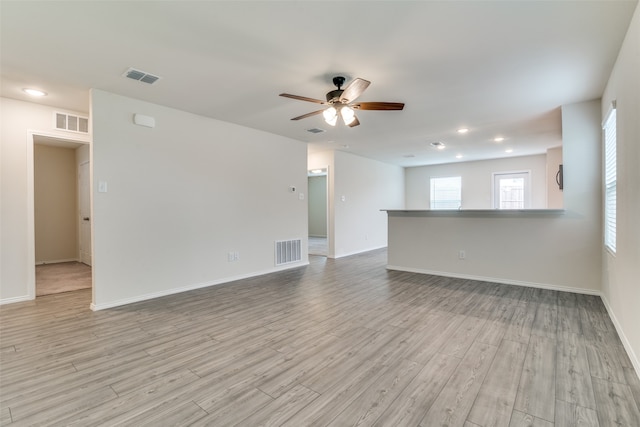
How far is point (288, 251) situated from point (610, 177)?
4.66 m

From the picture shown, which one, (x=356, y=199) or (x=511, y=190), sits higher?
(x=511, y=190)

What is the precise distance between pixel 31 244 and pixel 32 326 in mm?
1444

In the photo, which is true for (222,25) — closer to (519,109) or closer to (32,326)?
(32,326)

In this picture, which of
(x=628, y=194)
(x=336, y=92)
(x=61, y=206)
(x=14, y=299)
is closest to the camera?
(x=628, y=194)

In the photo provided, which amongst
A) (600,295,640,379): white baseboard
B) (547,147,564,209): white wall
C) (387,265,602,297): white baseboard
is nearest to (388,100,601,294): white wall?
(387,265,602,297): white baseboard

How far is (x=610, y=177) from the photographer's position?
10.6ft

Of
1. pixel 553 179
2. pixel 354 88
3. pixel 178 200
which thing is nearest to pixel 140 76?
pixel 178 200

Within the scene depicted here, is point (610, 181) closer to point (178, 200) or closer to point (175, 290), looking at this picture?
point (178, 200)

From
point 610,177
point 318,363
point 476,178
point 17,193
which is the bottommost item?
point 318,363

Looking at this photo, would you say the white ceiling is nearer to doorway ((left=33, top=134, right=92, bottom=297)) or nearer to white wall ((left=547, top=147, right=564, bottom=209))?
doorway ((left=33, top=134, right=92, bottom=297))

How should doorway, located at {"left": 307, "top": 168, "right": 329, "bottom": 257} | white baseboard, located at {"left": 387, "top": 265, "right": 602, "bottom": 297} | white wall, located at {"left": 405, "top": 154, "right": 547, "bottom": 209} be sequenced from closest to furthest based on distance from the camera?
1. white baseboard, located at {"left": 387, "top": 265, "right": 602, "bottom": 297}
2. white wall, located at {"left": 405, "top": 154, "right": 547, "bottom": 209}
3. doorway, located at {"left": 307, "top": 168, "right": 329, "bottom": 257}

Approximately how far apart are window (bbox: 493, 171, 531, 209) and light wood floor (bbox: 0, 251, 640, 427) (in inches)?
197

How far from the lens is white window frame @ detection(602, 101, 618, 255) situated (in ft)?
9.75

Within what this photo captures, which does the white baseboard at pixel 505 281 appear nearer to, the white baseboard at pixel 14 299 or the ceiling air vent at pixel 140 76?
the ceiling air vent at pixel 140 76
